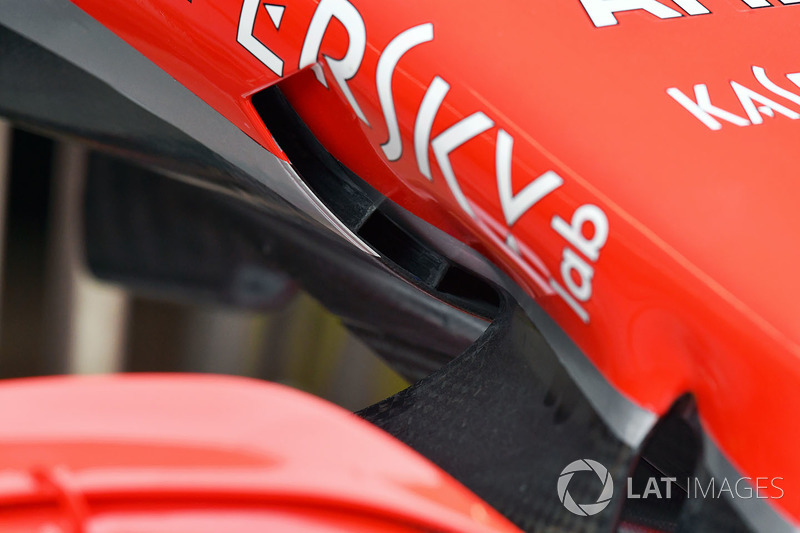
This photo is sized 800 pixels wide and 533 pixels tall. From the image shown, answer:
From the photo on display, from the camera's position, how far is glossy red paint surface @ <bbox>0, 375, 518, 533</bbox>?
0.33 meters

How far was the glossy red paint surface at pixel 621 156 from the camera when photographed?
0.41 metres

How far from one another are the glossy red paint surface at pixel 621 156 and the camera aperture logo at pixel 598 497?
0.05m

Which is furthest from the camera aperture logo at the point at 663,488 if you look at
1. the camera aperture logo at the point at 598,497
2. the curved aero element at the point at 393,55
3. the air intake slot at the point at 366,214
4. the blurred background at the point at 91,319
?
the blurred background at the point at 91,319

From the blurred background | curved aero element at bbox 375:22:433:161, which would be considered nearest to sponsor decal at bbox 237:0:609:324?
curved aero element at bbox 375:22:433:161

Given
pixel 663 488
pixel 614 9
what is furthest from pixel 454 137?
pixel 663 488

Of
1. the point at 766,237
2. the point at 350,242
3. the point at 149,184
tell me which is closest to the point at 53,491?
the point at 350,242

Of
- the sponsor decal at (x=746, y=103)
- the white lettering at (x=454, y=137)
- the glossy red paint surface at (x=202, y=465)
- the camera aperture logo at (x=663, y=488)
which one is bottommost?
the camera aperture logo at (x=663, y=488)

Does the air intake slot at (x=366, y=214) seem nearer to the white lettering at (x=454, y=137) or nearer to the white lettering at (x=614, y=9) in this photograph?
the white lettering at (x=454, y=137)

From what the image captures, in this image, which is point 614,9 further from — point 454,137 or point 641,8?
point 454,137

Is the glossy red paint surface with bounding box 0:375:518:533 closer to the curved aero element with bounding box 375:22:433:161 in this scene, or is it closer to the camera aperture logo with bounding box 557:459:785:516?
the camera aperture logo with bounding box 557:459:785:516

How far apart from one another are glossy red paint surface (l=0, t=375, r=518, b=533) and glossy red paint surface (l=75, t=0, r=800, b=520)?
145 millimetres

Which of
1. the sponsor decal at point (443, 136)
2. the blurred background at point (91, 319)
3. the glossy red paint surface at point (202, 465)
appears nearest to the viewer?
the glossy red paint surface at point (202, 465)

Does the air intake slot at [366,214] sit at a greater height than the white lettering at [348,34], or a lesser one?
lesser

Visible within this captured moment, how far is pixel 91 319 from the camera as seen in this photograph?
3.75ft
